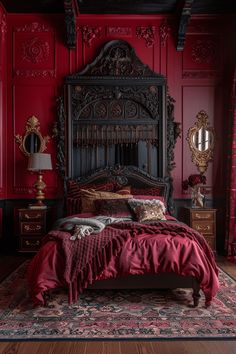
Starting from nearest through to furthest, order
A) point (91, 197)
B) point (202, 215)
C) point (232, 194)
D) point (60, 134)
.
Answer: point (91, 197) < point (202, 215) < point (232, 194) < point (60, 134)

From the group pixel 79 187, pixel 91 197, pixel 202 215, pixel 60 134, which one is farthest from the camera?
pixel 60 134

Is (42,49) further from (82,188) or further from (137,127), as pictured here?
(82,188)

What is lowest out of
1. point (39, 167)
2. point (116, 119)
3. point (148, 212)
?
point (148, 212)

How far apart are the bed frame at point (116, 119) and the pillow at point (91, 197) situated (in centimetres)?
46

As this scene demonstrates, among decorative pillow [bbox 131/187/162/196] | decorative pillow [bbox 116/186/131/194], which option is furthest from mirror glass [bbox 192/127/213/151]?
decorative pillow [bbox 116/186/131/194]

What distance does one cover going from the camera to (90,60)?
18.7ft

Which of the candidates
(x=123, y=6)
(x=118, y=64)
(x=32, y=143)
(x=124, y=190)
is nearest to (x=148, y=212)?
(x=124, y=190)

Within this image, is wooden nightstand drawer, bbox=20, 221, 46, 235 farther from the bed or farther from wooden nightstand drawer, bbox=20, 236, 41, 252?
the bed

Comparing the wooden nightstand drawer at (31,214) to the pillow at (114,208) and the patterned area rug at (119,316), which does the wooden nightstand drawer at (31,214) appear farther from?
the patterned area rug at (119,316)

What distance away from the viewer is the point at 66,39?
5641 millimetres

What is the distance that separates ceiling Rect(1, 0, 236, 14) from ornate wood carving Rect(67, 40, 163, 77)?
0.53 meters

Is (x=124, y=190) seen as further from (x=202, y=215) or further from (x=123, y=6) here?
(x=123, y=6)

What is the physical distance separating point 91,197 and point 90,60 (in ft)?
7.72

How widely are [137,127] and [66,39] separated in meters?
1.90
